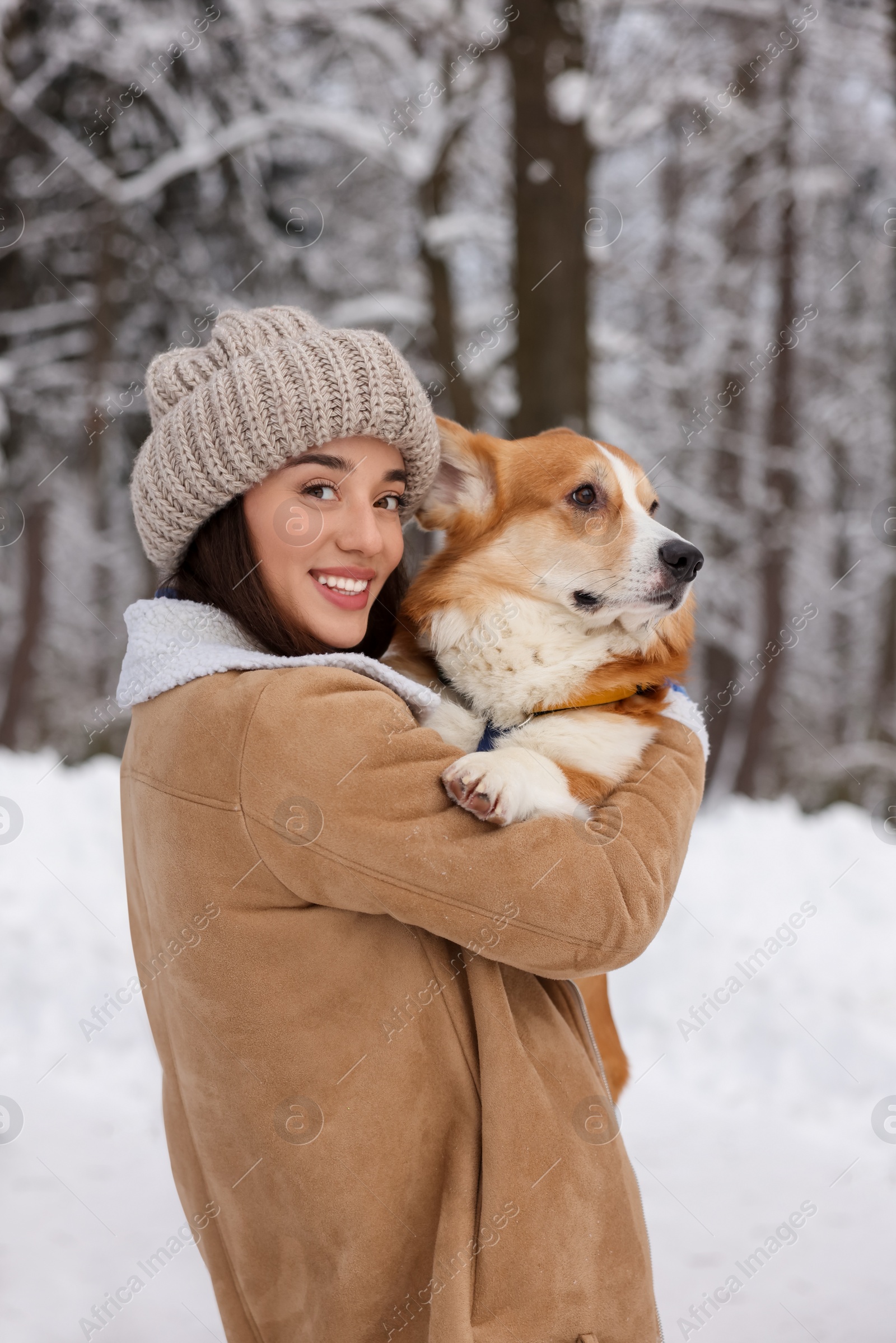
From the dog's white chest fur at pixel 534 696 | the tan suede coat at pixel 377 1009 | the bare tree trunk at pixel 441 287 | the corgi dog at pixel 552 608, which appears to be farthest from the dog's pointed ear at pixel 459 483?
the bare tree trunk at pixel 441 287

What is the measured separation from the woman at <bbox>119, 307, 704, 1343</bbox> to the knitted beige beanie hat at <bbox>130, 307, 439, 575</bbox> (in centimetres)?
3

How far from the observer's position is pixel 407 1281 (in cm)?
149

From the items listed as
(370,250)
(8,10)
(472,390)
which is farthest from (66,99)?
(472,390)

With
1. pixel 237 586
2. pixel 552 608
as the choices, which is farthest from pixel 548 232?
pixel 237 586

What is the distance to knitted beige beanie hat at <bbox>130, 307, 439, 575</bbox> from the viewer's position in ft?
5.50

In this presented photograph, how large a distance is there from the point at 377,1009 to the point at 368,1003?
→ 17 millimetres

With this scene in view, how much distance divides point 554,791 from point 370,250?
814cm

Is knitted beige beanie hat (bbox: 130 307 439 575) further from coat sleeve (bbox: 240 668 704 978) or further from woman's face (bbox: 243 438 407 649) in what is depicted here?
coat sleeve (bbox: 240 668 704 978)

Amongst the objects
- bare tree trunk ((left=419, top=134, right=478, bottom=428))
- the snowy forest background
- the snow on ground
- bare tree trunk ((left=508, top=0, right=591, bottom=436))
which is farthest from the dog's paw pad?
bare tree trunk ((left=419, top=134, right=478, bottom=428))

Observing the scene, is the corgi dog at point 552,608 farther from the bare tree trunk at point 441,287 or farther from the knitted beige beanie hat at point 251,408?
the bare tree trunk at point 441,287

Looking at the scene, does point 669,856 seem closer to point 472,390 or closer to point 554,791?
point 554,791

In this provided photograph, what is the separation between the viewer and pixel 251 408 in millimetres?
1663

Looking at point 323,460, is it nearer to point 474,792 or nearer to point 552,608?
point 474,792

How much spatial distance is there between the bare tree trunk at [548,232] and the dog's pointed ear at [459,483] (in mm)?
2624
